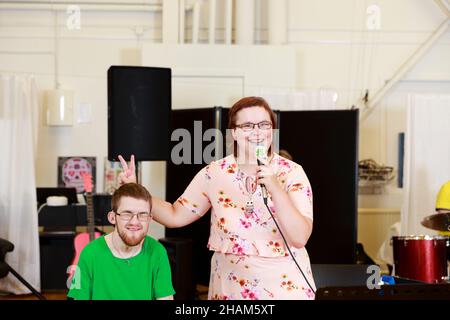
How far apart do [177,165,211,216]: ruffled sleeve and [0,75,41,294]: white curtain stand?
3521 mm

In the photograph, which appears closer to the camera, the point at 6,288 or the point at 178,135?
the point at 178,135

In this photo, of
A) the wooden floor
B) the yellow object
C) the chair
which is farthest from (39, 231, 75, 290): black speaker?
the yellow object

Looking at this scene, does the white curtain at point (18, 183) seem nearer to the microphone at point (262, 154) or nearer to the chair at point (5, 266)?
the chair at point (5, 266)

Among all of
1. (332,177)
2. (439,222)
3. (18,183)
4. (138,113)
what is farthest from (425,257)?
(18,183)

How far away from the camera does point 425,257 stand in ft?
14.6

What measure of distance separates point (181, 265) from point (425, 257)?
1538mm

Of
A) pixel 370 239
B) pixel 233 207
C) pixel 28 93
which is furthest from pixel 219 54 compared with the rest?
pixel 233 207

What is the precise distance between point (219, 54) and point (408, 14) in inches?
75.3

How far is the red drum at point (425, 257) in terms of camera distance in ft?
14.6

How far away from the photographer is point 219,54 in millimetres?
6445

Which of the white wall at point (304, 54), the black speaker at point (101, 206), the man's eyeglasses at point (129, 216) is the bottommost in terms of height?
the black speaker at point (101, 206)

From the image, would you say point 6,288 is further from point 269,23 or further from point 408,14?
point 408,14

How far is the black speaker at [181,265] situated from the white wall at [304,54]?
84.0 inches

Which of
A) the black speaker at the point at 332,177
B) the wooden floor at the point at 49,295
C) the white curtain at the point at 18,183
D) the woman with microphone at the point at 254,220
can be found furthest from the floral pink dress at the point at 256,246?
the white curtain at the point at 18,183
